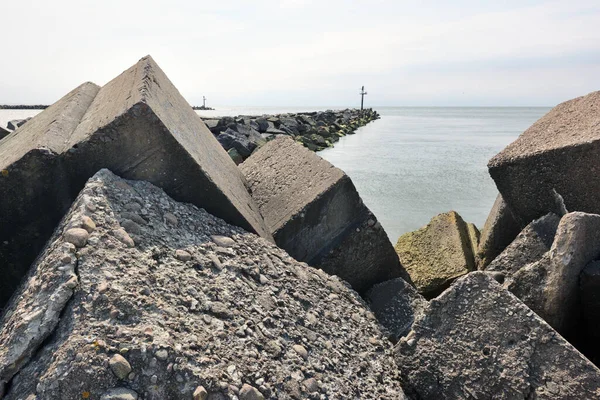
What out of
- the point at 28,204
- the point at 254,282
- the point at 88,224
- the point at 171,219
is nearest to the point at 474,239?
the point at 254,282

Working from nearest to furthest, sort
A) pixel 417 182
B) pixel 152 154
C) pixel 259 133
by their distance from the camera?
pixel 152 154 → pixel 417 182 → pixel 259 133

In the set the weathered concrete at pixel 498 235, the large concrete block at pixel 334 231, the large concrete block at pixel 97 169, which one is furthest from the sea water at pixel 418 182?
the large concrete block at pixel 97 169

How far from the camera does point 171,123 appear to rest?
7.97ft

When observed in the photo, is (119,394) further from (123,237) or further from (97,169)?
(97,169)

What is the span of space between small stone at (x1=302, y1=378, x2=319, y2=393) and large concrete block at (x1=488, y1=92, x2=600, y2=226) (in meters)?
1.91

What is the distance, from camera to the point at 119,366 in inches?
53.8

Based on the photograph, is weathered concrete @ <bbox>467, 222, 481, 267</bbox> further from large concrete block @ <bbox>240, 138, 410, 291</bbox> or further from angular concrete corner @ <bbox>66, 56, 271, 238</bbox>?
angular concrete corner @ <bbox>66, 56, 271, 238</bbox>

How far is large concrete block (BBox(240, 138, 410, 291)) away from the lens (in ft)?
9.19

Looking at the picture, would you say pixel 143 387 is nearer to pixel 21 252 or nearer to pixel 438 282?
pixel 21 252

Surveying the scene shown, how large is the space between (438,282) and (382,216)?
2.71 m

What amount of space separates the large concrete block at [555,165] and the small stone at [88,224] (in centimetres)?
241

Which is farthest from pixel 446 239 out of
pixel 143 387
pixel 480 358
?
pixel 143 387

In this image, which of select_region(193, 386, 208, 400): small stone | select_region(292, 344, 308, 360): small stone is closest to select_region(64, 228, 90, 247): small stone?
select_region(193, 386, 208, 400): small stone

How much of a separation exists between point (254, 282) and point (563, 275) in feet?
4.81
